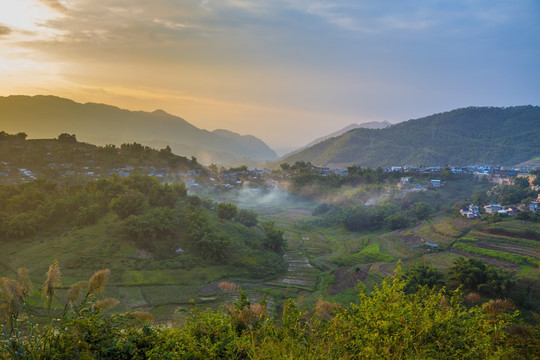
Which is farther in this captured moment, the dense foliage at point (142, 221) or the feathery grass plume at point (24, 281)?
the dense foliage at point (142, 221)

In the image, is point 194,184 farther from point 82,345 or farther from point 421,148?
point 421,148

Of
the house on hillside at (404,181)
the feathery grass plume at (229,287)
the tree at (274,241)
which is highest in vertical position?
the house on hillside at (404,181)

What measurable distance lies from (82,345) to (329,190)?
60531 mm

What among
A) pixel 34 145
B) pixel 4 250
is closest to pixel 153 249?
pixel 4 250

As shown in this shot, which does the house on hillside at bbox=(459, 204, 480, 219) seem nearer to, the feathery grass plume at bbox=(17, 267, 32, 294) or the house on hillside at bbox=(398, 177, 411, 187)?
the house on hillside at bbox=(398, 177, 411, 187)

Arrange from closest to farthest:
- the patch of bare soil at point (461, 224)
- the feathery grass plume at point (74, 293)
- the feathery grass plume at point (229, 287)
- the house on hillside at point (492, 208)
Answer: the feathery grass plume at point (74, 293) < the feathery grass plume at point (229, 287) < the patch of bare soil at point (461, 224) < the house on hillside at point (492, 208)

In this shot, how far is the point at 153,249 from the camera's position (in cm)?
2775

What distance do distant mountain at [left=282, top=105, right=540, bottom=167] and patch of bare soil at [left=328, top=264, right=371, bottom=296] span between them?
76.2 m

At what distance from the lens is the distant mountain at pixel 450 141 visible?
95750mm

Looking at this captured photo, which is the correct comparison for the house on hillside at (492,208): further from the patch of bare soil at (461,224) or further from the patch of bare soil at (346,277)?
the patch of bare soil at (346,277)

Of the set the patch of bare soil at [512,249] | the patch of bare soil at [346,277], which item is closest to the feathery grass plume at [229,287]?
the patch of bare soil at [346,277]

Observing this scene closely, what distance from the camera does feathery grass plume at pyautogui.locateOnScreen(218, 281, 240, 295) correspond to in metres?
24.7

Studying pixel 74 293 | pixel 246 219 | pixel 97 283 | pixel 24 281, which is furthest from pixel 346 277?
pixel 24 281

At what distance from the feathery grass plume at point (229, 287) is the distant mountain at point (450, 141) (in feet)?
276
